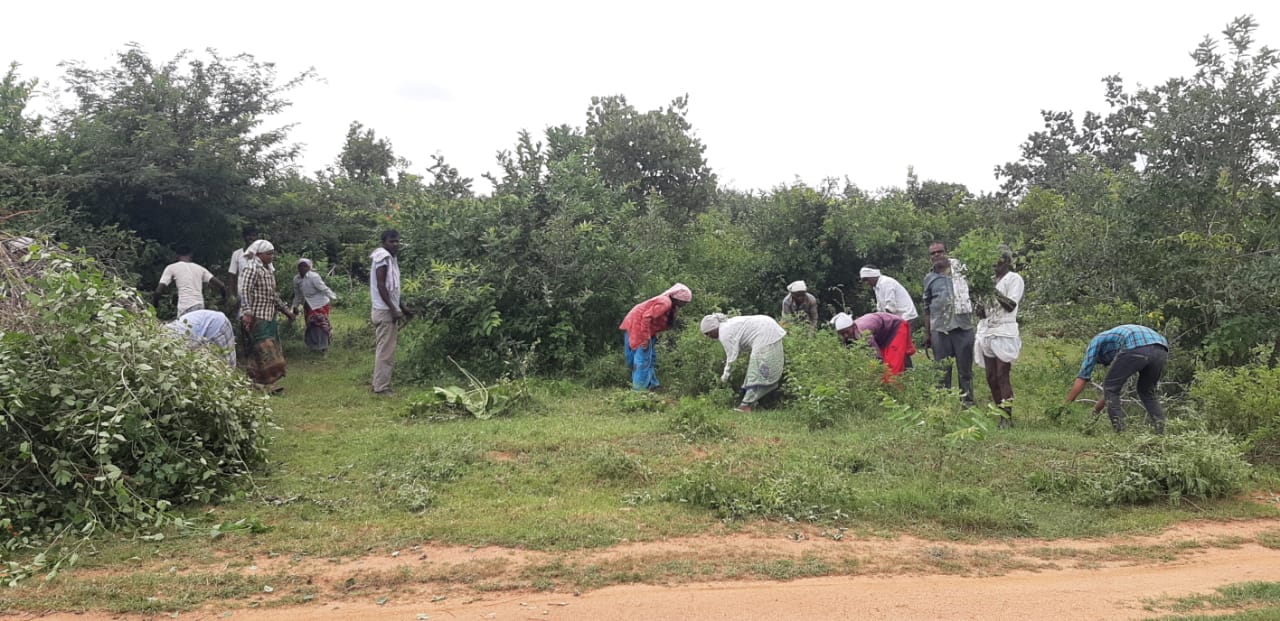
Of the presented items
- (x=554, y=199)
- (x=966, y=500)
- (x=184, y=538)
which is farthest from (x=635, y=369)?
(x=184, y=538)

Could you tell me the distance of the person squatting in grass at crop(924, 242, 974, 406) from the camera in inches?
336

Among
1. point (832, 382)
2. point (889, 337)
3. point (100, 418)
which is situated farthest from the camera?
point (889, 337)

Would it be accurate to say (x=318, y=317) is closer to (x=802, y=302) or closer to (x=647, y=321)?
(x=647, y=321)

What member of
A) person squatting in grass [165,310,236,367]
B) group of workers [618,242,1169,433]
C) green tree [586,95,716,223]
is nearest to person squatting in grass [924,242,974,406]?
group of workers [618,242,1169,433]

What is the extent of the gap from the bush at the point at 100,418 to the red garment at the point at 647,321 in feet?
13.9

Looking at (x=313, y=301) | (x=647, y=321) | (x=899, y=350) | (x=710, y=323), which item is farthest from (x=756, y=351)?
(x=313, y=301)

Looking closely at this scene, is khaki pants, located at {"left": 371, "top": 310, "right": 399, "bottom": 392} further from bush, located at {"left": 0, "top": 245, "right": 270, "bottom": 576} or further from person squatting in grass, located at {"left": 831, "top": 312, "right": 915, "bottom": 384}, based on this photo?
person squatting in grass, located at {"left": 831, "top": 312, "right": 915, "bottom": 384}

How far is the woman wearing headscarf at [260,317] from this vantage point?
945 centimetres

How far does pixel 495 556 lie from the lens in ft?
15.8

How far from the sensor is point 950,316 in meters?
8.60

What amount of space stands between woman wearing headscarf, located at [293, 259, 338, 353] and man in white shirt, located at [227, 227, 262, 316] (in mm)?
669

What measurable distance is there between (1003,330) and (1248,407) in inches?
80.7

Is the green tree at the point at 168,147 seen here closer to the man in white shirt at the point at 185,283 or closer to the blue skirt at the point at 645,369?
the man in white shirt at the point at 185,283

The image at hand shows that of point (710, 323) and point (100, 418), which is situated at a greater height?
point (710, 323)
